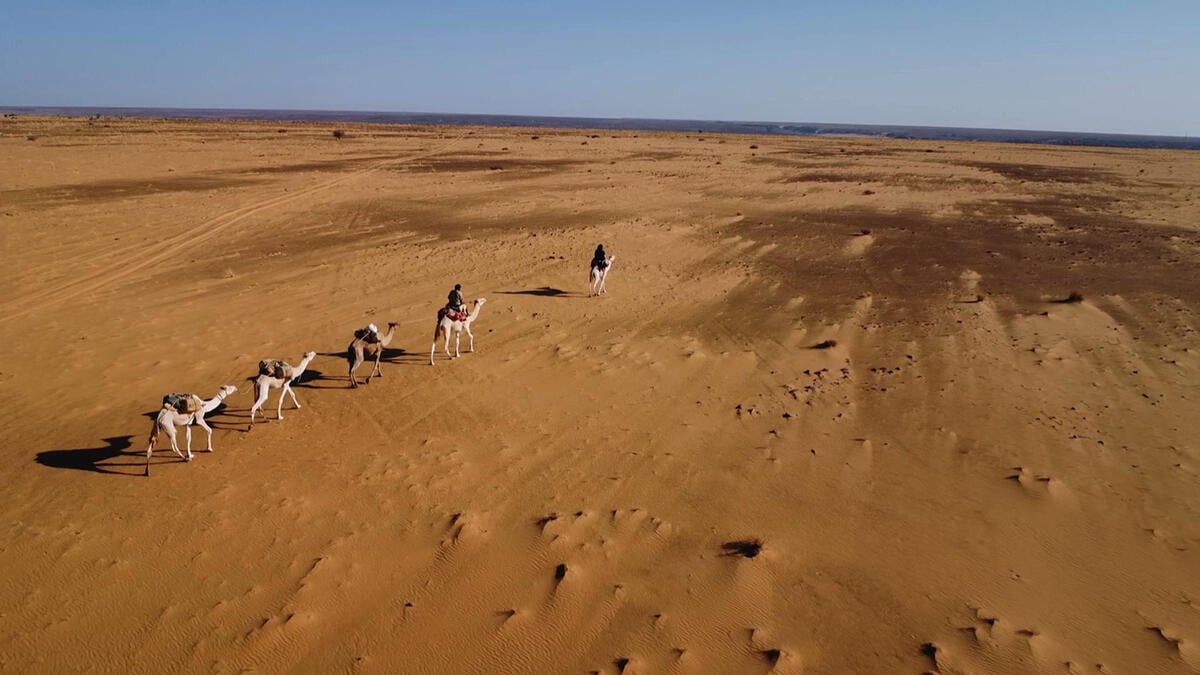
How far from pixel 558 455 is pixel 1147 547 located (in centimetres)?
698

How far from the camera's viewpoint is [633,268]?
64.0 feet

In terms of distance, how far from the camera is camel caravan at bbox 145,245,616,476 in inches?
338

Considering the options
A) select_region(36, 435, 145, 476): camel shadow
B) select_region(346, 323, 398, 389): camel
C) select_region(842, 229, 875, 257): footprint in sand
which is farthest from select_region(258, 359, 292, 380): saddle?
select_region(842, 229, 875, 257): footprint in sand

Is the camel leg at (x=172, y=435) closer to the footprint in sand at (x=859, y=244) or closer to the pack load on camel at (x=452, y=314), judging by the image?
the pack load on camel at (x=452, y=314)

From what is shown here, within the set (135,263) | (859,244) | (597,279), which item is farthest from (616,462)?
(135,263)

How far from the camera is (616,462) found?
9.12 m

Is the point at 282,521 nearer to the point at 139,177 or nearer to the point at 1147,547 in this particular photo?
the point at 1147,547

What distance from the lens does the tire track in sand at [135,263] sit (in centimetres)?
1568

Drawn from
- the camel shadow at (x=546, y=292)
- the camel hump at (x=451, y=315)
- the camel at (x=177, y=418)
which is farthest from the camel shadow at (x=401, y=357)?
the camel shadow at (x=546, y=292)

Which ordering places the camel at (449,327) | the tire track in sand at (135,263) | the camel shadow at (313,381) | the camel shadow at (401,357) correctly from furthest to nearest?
the tire track in sand at (135,263) → the camel shadow at (401,357) → the camel at (449,327) → the camel shadow at (313,381)

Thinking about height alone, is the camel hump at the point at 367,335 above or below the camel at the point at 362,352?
above

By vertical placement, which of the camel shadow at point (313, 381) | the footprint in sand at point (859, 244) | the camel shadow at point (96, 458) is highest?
the footprint in sand at point (859, 244)

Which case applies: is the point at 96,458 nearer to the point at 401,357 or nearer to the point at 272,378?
the point at 272,378

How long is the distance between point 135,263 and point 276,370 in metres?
13.0
